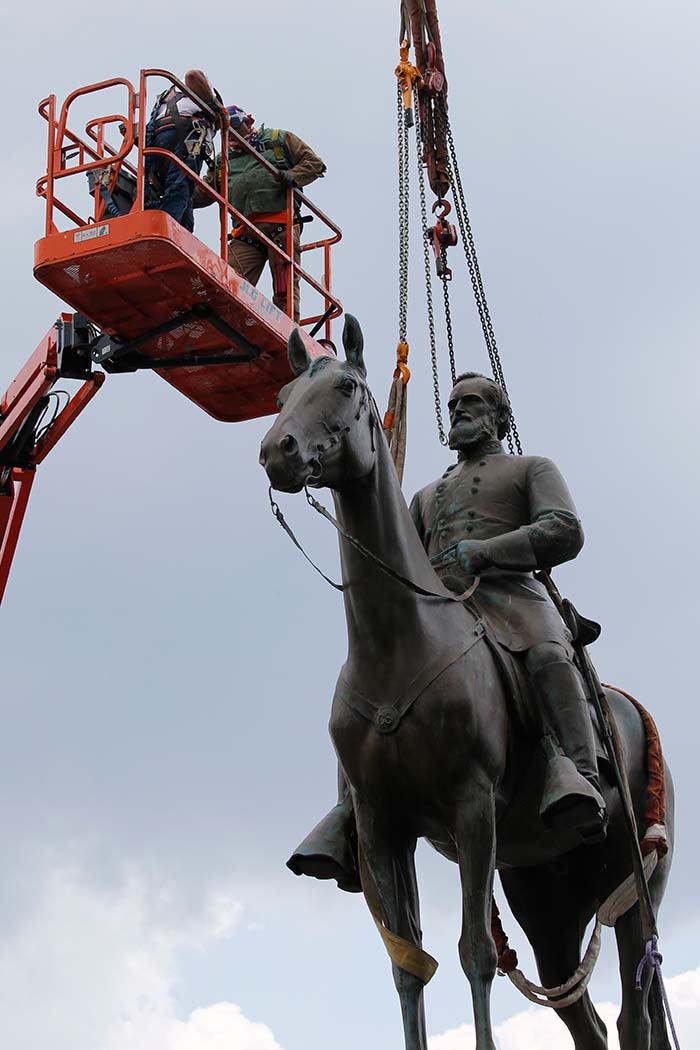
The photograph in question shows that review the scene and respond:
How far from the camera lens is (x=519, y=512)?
13.6 m

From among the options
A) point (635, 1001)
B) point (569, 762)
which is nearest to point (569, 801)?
point (569, 762)

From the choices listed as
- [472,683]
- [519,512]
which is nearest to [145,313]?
[519,512]

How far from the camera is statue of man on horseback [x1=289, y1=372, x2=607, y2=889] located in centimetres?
1234

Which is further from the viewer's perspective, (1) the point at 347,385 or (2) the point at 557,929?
(2) the point at 557,929

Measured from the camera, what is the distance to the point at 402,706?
1191 cm

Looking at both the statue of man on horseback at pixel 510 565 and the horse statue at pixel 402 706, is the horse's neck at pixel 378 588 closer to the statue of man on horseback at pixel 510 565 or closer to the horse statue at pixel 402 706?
the horse statue at pixel 402 706

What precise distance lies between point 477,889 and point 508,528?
272 cm

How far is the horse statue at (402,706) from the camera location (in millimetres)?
11695

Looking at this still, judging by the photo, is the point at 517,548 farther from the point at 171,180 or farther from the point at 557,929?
the point at 171,180

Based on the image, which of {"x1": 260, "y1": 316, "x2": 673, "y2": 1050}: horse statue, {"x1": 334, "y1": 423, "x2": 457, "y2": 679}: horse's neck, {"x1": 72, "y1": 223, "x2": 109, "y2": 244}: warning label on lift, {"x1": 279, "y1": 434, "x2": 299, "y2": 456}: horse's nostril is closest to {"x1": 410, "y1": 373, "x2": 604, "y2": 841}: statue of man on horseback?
{"x1": 260, "y1": 316, "x2": 673, "y2": 1050}: horse statue

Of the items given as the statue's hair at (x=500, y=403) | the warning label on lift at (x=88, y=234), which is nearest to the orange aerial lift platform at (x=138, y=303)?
the warning label on lift at (x=88, y=234)

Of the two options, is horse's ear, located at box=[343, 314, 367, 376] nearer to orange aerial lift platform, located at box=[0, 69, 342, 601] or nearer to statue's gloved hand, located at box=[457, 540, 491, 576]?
statue's gloved hand, located at box=[457, 540, 491, 576]

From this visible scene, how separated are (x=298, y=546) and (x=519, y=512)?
2532mm

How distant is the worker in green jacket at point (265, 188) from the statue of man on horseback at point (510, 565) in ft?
28.6
